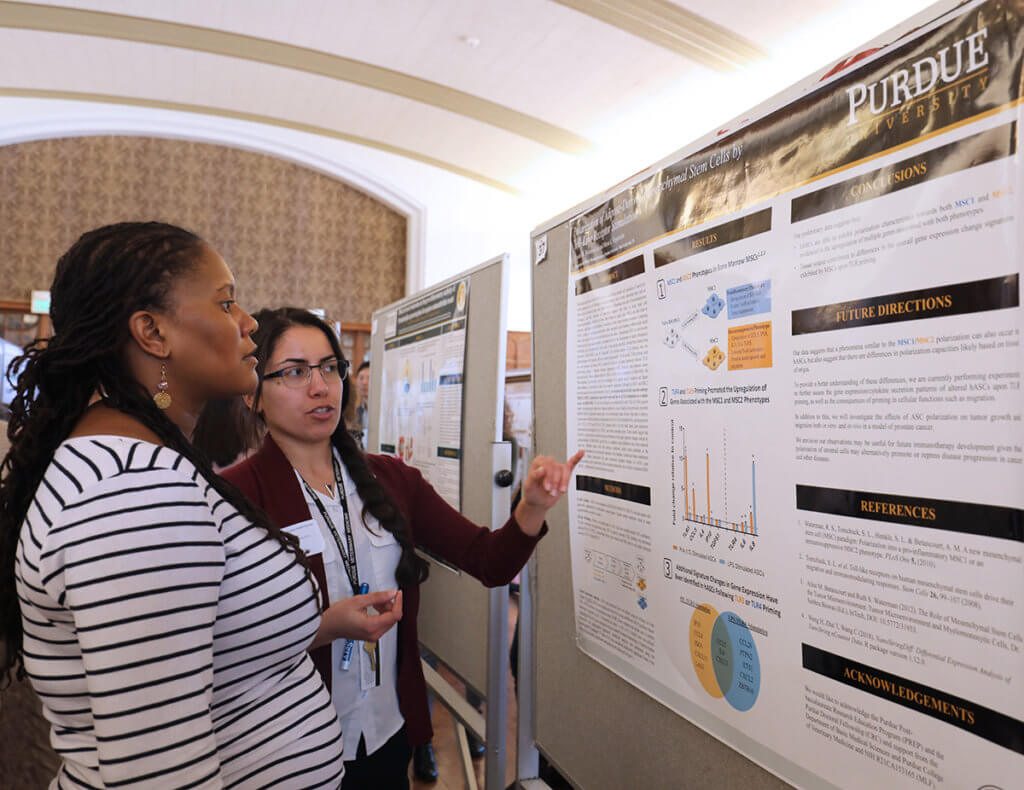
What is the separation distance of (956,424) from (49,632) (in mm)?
1056

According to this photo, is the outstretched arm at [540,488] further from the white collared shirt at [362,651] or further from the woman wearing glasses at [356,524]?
the white collared shirt at [362,651]

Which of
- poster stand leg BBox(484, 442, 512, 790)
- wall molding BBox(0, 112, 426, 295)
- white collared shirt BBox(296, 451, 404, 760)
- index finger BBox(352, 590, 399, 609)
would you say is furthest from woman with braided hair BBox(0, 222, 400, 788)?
wall molding BBox(0, 112, 426, 295)

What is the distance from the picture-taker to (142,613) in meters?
0.68

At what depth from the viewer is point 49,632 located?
2.46ft

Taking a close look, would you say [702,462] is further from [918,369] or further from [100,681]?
[100,681]

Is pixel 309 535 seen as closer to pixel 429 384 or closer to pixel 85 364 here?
pixel 85 364

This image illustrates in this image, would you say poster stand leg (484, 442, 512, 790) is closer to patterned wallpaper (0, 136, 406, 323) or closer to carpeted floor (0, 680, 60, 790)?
carpeted floor (0, 680, 60, 790)

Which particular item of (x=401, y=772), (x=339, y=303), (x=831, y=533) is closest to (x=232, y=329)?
(x=831, y=533)

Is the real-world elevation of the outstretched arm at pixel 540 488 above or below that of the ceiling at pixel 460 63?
below

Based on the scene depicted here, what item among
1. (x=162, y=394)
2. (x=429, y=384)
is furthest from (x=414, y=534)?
(x=429, y=384)

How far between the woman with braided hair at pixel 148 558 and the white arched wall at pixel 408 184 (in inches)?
228

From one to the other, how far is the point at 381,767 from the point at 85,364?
0.95 m

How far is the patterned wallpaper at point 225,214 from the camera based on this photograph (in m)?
5.93

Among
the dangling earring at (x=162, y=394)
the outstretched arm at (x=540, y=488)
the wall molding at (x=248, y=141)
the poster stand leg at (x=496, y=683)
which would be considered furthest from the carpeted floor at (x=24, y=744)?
the wall molding at (x=248, y=141)
